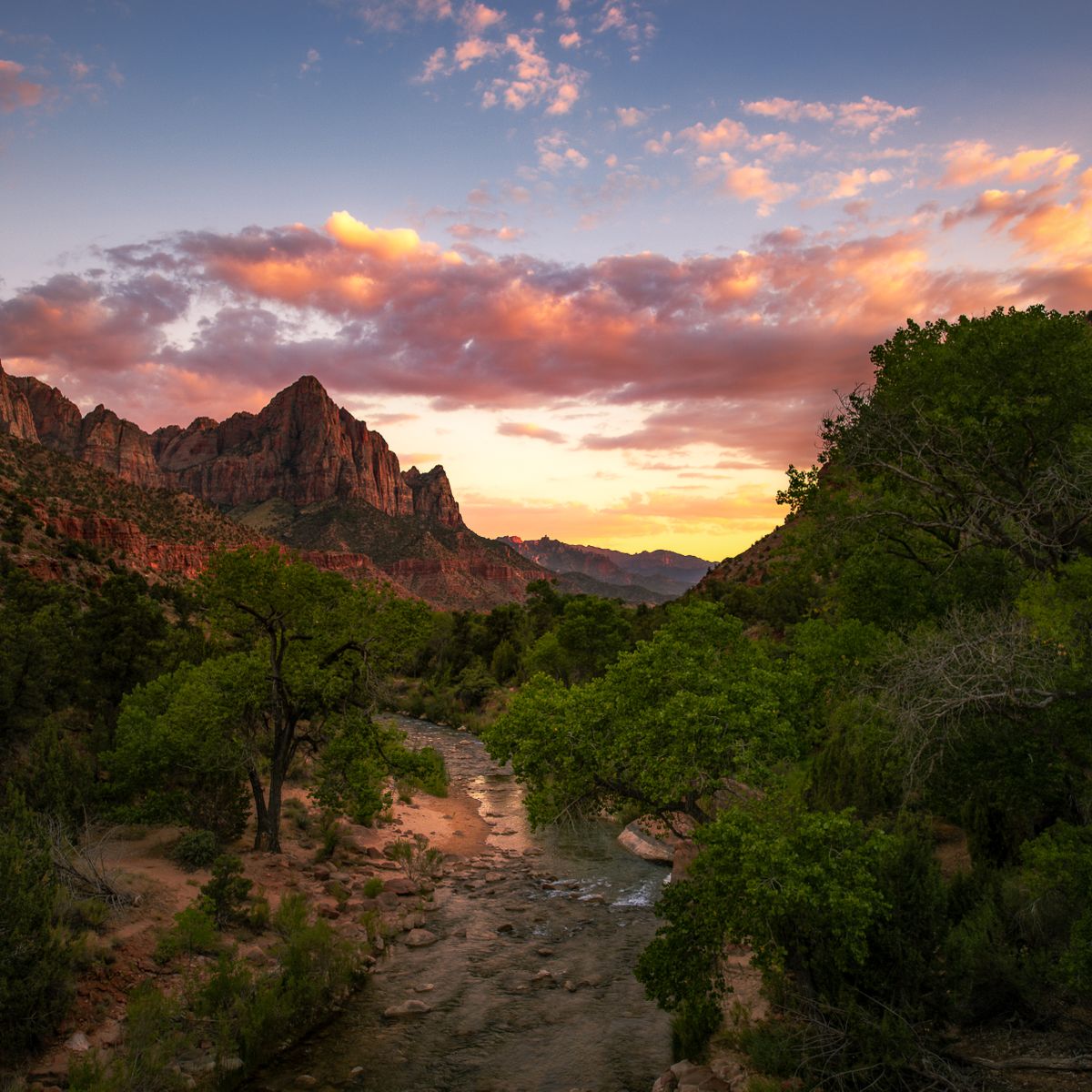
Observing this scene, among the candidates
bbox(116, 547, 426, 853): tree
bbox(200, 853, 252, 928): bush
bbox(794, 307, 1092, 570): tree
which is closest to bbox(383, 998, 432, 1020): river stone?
bbox(200, 853, 252, 928): bush

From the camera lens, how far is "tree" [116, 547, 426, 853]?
20422 mm

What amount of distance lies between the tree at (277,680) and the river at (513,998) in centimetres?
541

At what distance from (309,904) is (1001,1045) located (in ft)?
50.8

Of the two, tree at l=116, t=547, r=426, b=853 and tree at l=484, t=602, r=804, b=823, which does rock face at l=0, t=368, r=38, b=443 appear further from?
tree at l=484, t=602, r=804, b=823

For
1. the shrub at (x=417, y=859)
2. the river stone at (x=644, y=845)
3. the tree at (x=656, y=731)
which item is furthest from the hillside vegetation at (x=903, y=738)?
the shrub at (x=417, y=859)

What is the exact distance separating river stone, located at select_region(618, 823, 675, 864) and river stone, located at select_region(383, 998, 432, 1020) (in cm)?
1173

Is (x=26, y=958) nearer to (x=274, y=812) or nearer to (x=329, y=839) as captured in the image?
(x=274, y=812)

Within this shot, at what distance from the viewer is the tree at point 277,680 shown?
20.4 m

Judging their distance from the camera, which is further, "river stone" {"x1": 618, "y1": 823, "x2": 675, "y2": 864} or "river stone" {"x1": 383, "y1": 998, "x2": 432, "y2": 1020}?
"river stone" {"x1": 618, "y1": 823, "x2": 675, "y2": 864}

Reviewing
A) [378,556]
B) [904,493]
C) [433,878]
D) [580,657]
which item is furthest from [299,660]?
[378,556]

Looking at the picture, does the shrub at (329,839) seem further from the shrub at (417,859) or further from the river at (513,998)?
the river at (513,998)

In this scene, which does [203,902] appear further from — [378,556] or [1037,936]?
[378,556]

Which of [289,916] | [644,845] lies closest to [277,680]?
[289,916]

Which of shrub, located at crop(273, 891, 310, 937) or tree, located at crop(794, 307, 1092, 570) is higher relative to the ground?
tree, located at crop(794, 307, 1092, 570)
